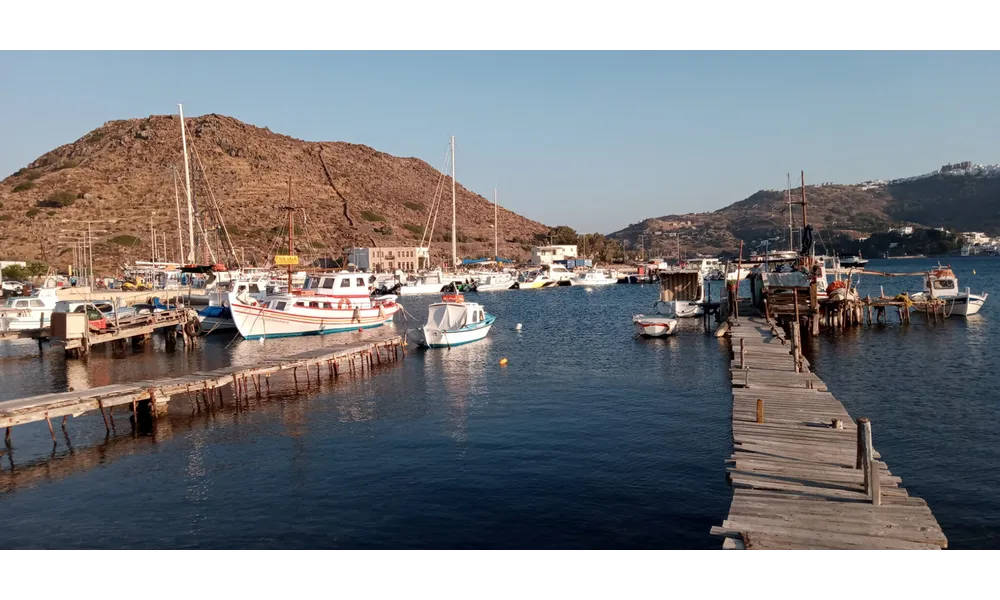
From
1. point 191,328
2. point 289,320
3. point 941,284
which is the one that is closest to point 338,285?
point 289,320

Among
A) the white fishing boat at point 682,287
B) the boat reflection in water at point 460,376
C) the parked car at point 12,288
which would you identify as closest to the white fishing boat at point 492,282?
the white fishing boat at point 682,287

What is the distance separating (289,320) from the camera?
5509cm

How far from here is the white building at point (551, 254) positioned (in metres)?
172

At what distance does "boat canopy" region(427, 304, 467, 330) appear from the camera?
50.8 m

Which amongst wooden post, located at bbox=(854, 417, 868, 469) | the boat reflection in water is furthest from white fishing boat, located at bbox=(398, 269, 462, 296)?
wooden post, located at bbox=(854, 417, 868, 469)

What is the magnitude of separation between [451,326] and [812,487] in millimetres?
37295

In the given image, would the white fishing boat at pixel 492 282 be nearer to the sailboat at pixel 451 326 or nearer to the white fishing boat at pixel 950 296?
the sailboat at pixel 451 326

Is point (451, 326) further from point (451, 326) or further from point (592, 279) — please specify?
point (592, 279)

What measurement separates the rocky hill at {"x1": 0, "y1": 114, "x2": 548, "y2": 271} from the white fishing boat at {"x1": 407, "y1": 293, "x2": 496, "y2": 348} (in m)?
56.7

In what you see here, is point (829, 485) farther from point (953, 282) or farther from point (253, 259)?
point (253, 259)

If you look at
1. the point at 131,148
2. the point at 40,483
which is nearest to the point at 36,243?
the point at 131,148
